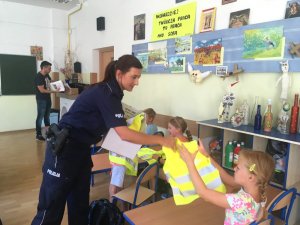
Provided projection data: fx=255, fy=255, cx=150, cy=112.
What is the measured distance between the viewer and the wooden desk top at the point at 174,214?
1329 millimetres

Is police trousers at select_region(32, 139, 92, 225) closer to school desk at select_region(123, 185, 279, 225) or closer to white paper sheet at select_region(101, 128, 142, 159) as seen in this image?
white paper sheet at select_region(101, 128, 142, 159)

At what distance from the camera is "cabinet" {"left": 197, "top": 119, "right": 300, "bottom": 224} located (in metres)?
1.75

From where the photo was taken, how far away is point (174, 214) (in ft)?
4.64

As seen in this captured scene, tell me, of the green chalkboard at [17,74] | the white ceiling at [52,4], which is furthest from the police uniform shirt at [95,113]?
the green chalkboard at [17,74]

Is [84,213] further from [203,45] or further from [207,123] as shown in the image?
[203,45]

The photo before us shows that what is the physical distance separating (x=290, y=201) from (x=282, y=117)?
0.77 metres

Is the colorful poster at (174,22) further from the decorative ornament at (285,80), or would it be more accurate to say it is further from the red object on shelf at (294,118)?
the red object on shelf at (294,118)

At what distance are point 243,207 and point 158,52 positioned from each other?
8.53 feet

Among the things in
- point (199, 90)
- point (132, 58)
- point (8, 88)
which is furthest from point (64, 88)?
point (132, 58)

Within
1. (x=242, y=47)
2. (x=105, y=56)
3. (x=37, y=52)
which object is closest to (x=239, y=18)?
(x=242, y=47)

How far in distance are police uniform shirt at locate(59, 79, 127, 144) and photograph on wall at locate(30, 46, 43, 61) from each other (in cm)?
483

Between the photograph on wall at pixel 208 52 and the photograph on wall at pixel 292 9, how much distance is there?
2.17 ft

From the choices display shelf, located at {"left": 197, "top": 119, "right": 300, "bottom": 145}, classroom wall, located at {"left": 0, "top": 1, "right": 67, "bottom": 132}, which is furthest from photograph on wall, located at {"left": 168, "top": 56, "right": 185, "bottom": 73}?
classroom wall, located at {"left": 0, "top": 1, "right": 67, "bottom": 132}

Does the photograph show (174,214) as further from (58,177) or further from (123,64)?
(123,64)
